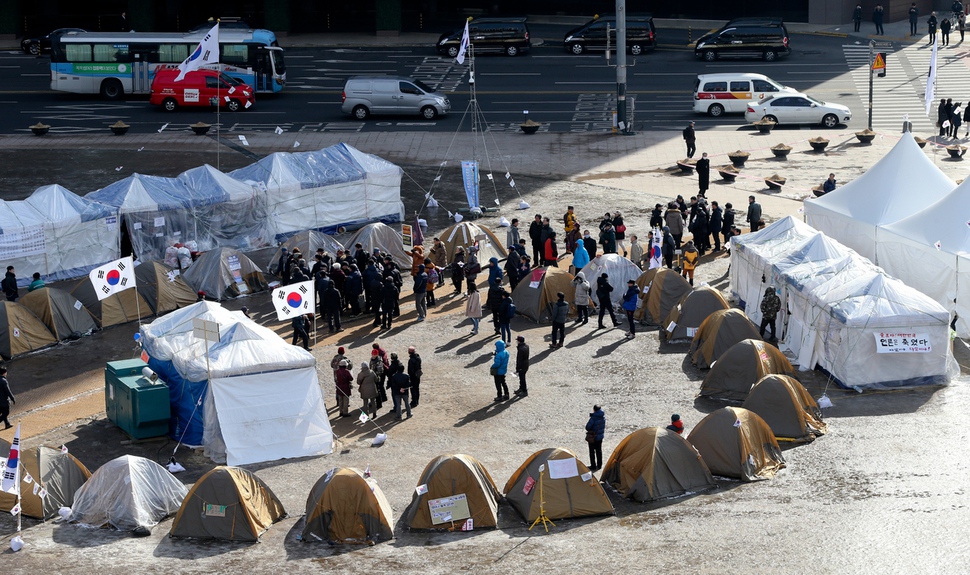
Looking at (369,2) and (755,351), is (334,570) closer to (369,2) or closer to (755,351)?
(755,351)

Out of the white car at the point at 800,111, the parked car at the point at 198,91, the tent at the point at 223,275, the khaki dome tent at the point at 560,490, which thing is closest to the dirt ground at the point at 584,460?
the khaki dome tent at the point at 560,490

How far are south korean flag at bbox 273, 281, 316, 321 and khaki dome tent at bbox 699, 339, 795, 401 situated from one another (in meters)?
7.91

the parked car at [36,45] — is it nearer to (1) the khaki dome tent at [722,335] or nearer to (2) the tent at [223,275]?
(2) the tent at [223,275]

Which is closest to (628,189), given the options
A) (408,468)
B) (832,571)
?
(408,468)

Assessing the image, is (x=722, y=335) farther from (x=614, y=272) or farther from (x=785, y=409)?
(x=614, y=272)

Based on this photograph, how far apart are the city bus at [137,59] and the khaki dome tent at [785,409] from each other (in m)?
35.8

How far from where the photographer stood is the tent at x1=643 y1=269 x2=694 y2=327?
28.4m

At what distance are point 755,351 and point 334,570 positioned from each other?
10106 mm

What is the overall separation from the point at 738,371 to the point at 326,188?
16.4 m

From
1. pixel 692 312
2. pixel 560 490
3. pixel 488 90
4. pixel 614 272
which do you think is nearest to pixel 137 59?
pixel 488 90

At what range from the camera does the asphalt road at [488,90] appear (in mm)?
48938

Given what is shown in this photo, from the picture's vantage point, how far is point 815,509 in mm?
18219

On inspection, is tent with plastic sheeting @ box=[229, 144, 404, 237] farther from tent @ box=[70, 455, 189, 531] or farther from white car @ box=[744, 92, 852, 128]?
white car @ box=[744, 92, 852, 128]

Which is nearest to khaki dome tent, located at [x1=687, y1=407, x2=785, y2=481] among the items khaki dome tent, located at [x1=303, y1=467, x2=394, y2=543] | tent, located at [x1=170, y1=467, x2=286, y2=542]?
khaki dome tent, located at [x1=303, y1=467, x2=394, y2=543]
